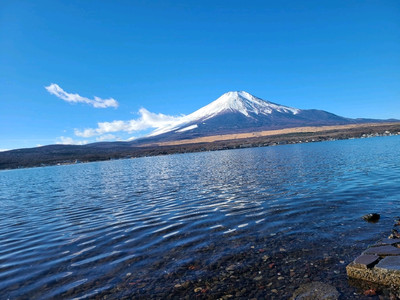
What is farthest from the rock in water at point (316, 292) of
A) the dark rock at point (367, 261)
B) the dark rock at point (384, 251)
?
the dark rock at point (384, 251)

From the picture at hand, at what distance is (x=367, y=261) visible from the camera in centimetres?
803

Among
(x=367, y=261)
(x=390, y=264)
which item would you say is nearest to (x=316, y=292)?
(x=367, y=261)

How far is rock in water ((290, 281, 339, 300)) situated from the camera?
7.23 m

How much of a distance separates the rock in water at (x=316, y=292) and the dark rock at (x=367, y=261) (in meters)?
1.21

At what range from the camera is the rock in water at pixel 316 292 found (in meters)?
7.23

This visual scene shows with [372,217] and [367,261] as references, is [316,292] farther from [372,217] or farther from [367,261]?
[372,217]

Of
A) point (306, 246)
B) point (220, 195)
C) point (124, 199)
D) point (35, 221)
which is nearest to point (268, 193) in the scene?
point (220, 195)

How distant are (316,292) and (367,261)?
2.02 metres

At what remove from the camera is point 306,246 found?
1077cm

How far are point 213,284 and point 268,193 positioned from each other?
1490cm

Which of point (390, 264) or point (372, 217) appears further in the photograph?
point (372, 217)

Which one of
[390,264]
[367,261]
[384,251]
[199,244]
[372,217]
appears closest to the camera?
[390,264]

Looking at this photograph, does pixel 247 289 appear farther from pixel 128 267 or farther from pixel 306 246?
pixel 128 267

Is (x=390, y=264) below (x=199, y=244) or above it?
above
